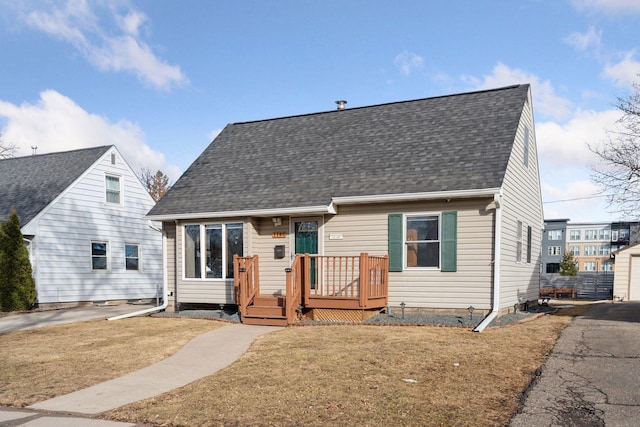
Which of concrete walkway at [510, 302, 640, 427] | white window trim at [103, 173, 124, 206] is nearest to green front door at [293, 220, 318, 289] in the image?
concrete walkway at [510, 302, 640, 427]

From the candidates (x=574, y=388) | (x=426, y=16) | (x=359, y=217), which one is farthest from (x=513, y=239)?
(x=574, y=388)

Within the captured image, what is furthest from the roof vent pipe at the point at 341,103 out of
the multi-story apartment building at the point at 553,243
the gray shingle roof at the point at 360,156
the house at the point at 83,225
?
the multi-story apartment building at the point at 553,243

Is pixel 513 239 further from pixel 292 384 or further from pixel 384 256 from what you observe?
pixel 292 384

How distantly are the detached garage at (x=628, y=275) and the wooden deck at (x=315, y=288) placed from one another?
19.0 metres

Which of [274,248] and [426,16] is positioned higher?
[426,16]

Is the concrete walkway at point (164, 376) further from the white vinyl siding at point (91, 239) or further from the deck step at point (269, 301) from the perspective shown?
the white vinyl siding at point (91, 239)

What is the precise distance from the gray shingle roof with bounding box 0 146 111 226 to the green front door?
9968 mm

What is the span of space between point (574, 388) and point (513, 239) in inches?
283

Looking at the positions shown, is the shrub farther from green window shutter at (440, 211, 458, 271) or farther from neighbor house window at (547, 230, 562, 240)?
neighbor house window at (547, 230, 562, 240)

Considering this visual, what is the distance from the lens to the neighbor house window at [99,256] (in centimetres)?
1906

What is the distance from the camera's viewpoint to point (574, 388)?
564cm

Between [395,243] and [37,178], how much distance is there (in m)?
15.1

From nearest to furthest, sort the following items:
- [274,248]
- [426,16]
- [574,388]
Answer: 1. [574,388]
2. [426,16]
3. [274,248]

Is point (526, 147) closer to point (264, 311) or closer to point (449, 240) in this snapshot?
point (449, 240)
